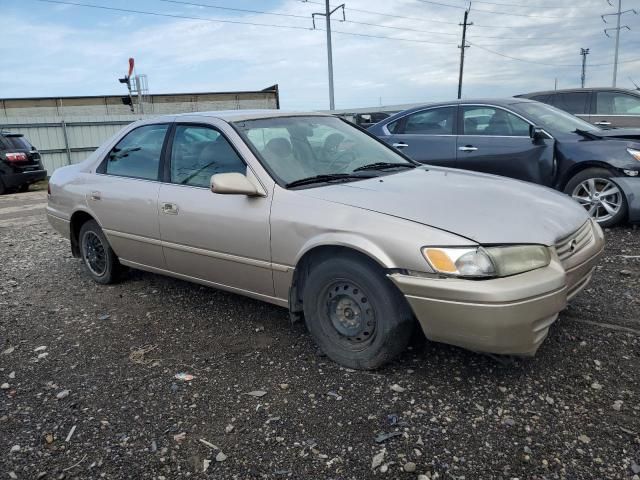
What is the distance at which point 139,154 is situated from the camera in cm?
459

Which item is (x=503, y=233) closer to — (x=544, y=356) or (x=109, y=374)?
(x=544, y=356)

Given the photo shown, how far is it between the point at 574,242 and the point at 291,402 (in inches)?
73.6

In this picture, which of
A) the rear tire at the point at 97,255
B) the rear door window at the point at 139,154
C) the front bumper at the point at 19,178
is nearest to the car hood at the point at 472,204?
the rear door window at the point at 139,154

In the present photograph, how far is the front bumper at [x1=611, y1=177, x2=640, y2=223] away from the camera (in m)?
6.07

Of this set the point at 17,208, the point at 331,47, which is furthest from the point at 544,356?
the point at 331,47

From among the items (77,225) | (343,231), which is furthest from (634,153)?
(77,225)

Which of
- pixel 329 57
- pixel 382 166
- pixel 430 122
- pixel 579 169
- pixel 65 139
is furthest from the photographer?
pixel 329 57

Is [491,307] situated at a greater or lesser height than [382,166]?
lesser

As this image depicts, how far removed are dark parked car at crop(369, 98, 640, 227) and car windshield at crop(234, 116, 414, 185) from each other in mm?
2975

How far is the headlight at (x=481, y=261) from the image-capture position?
107 inches

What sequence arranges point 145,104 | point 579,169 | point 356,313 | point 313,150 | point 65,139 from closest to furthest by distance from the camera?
point 356,313
point 313,150
point 579,169
point 65,139
point 145,104

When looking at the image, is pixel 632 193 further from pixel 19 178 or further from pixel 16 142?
pixel 16 142

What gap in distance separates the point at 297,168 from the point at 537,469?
2267mm

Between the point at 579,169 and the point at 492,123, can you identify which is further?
the point at 492,123
